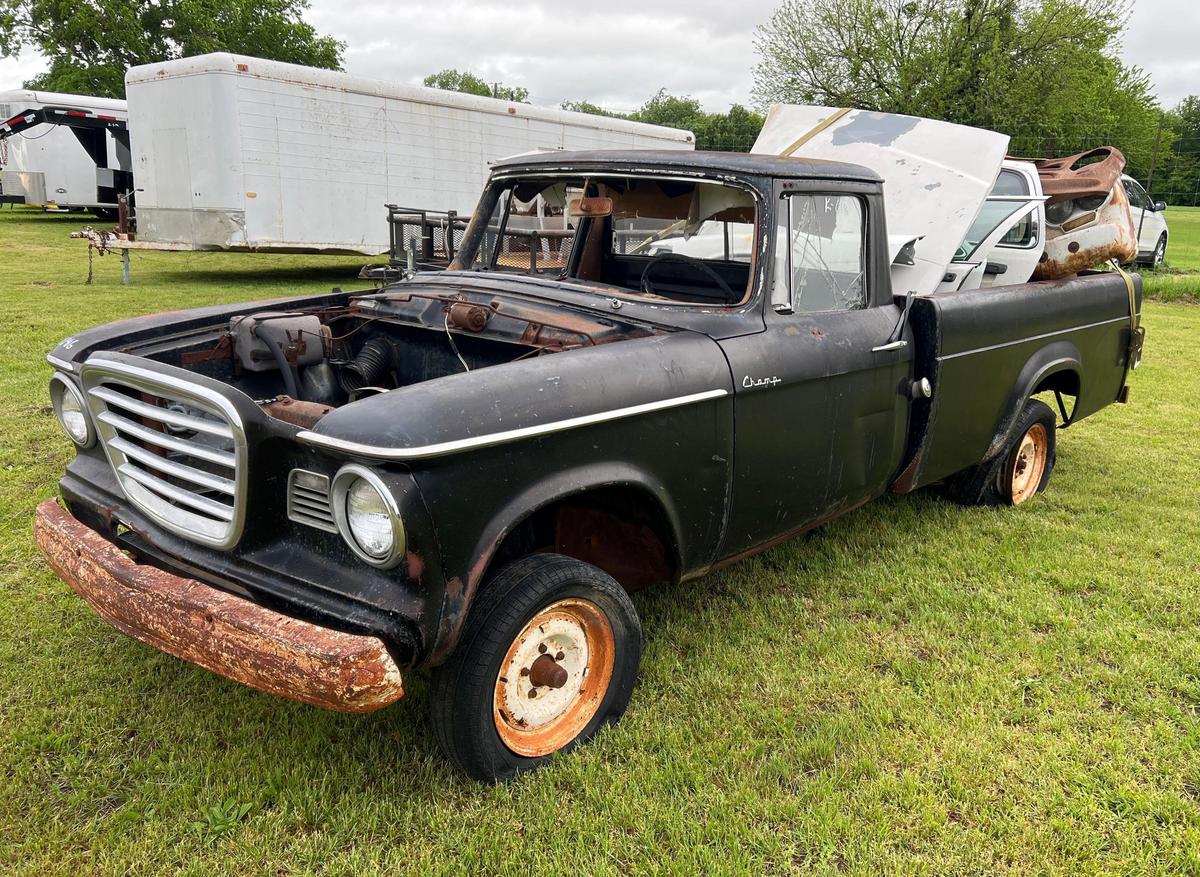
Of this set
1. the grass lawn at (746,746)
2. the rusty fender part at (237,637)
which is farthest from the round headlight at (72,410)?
the grass lawn at (746,746)

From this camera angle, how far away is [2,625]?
10.8 feet

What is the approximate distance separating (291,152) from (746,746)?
11.6 meters

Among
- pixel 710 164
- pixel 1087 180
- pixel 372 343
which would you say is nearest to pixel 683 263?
pixel 710 164

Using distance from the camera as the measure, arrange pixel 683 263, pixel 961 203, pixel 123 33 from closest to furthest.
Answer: pixel 683 263 < pixel 961 203 < pixel 123 33

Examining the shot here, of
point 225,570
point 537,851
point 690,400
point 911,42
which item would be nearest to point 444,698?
point 537,851

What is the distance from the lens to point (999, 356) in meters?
4.14

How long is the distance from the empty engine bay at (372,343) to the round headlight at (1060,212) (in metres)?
3.79

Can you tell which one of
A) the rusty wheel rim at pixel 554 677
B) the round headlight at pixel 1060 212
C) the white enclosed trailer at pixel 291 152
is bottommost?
the rusty wheel rim at pixel 554 677

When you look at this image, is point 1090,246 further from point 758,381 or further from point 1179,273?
point 1179,273

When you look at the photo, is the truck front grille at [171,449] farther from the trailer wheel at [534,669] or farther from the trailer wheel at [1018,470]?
the trailer wheel at [1018,470]

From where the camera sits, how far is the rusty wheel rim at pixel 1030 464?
16.0 ft

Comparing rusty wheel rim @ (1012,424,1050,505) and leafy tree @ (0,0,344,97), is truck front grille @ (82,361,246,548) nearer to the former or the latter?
rusty wheel rim @ (1012,424,1050,505)

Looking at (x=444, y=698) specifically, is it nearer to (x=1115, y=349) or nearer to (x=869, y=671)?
(x=869, y=671)

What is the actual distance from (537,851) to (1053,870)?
1.32 m
